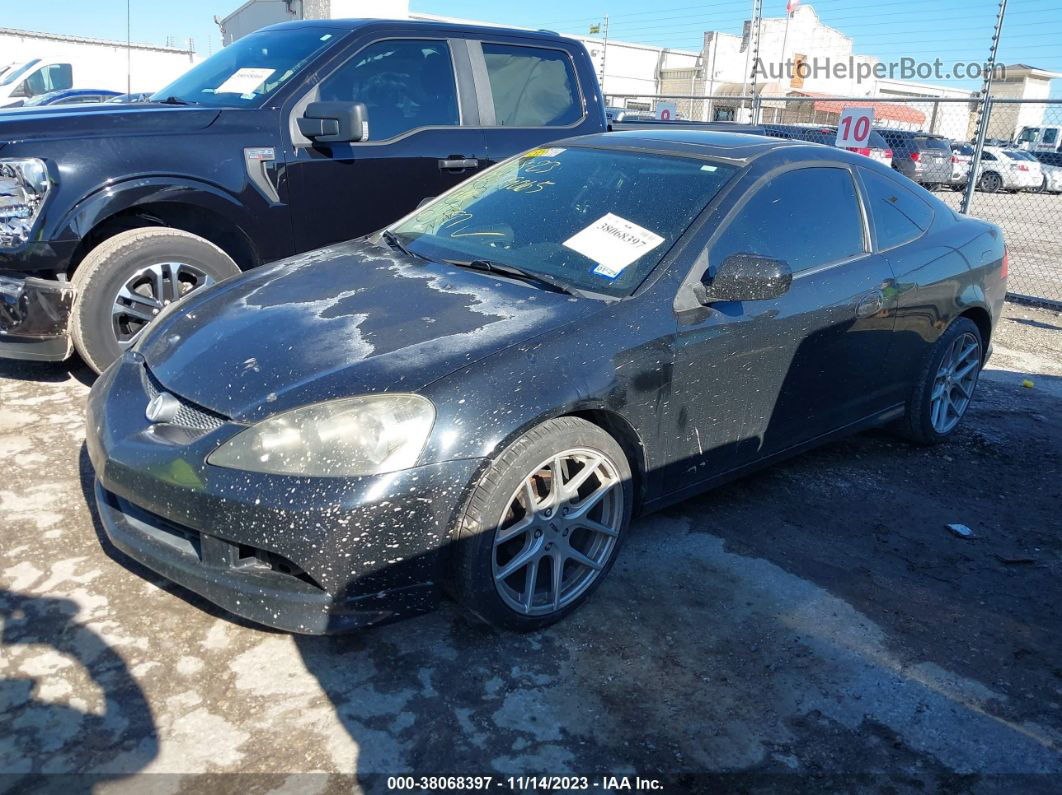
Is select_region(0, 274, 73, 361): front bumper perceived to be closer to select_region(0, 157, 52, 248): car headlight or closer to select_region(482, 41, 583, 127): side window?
select_region(0, 157, 52, 248): car headlight

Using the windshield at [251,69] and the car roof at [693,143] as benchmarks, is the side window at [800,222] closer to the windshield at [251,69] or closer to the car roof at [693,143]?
the car roof at [693,143]

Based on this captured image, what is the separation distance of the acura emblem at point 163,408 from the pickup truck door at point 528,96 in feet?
11.0

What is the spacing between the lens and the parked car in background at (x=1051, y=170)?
2612 centimetres

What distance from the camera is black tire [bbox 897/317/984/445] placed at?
4430 mm

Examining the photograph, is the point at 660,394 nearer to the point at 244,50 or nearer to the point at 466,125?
the point at 466,125

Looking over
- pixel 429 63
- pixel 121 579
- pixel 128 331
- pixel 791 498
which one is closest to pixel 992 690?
pixel 791 498

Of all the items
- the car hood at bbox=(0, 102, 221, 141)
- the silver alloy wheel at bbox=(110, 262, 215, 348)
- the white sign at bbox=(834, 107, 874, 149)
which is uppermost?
the white sign at bbox=(834, 107, 874, 149)

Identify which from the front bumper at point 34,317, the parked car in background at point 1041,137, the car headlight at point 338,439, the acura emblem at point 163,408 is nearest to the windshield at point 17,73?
the front bumper at point 34,317

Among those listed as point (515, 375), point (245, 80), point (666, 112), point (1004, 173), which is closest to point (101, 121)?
point (245, 80)

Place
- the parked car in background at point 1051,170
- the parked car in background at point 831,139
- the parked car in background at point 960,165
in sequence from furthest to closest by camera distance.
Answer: the parked car in background at point 1051,170, the parked car in background at point 960,165, the parked car in background at point 831,139

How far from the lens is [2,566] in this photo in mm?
3014

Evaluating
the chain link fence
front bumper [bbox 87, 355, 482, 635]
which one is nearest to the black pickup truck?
the chain link fence

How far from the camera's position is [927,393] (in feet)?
14.7

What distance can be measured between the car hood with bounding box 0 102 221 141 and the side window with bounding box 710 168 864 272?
115 inches
